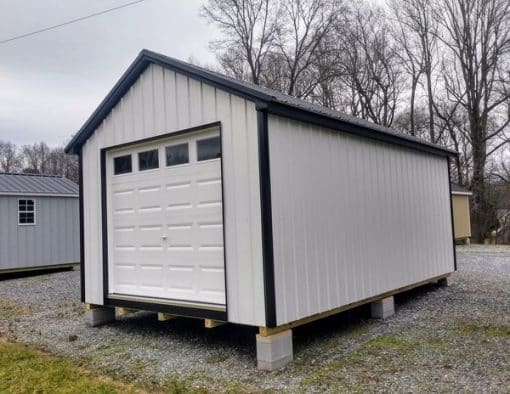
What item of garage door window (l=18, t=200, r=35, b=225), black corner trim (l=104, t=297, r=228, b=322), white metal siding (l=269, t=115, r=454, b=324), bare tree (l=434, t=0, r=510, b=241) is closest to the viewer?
white metal siding (l=269, t=115, r=454, b=324)

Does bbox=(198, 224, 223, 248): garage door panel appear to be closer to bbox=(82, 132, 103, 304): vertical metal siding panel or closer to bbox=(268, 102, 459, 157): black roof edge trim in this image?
bbox=(268, 102, 459, 157): black roof edge trim

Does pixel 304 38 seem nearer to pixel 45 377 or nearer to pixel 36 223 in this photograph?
pixel 36 223

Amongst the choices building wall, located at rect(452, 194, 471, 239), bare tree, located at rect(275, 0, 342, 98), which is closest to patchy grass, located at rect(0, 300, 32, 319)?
building wall, located at rect(452, 194, 471, 239)

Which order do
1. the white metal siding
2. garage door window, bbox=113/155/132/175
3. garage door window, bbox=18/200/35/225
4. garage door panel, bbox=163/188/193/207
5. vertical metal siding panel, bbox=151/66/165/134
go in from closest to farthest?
the white metal siding < garage door panel, bbox=163/188/193/207 < vertical metal siding panel, bbox=151/66/165/134 < garage door window, bbox=113/155/132/175 < garage door window, bbox=18/200/35/225

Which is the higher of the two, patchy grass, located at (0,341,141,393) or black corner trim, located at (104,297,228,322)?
black corner trim, located at (104,297,228,322)

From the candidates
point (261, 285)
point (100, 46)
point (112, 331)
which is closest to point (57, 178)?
point (100, 46)

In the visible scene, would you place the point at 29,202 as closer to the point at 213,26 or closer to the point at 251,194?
the point at 251,194

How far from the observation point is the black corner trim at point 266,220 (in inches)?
187

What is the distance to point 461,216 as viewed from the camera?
19.3m

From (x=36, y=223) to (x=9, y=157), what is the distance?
957 inches

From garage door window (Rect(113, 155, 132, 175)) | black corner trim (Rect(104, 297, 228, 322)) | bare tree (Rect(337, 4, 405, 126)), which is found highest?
bare tree (Rect(337, 4, 405, 126))

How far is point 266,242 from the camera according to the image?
478 cm

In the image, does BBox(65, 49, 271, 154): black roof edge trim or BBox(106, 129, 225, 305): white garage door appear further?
BBox(106, 129, 225, 305): white garage door

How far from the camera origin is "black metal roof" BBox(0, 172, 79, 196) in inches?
545
